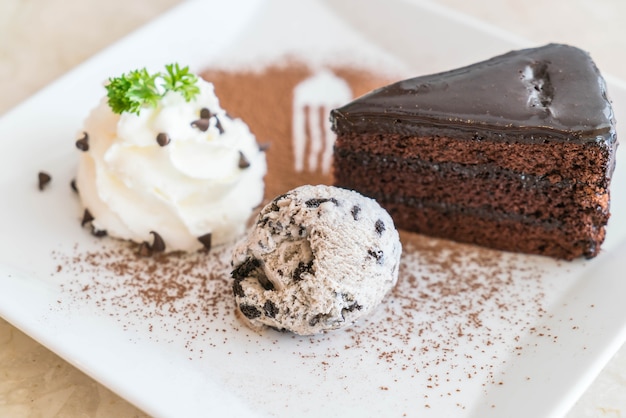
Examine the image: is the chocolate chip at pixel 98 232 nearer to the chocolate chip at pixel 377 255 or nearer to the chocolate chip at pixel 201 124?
the chocolate chip at pixel 201 124

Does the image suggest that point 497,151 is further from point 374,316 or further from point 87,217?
point 87,217

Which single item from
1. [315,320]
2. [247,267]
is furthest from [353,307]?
[247,267]

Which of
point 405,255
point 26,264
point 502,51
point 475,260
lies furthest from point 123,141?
point 502,51

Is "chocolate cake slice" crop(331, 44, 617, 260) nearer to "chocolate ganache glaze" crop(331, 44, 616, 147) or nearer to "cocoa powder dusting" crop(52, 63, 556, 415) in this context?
"chocolate ganache glaze" crop(331, 44, 616, 147)

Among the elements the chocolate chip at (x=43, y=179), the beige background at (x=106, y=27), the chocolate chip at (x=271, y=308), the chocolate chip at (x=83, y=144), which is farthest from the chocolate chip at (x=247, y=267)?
the beige background at (x=106, y=27)

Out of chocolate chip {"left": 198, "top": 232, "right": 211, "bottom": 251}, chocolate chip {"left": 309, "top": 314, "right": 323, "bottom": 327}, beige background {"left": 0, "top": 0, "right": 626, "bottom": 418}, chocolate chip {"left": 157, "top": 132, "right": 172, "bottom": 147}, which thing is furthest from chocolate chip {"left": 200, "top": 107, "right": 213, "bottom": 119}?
beige background {"left": 0, "top": 0, "right": 626, "bottom": 418}

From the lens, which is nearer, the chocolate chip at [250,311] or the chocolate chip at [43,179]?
the chocolate chip at [250,311]
